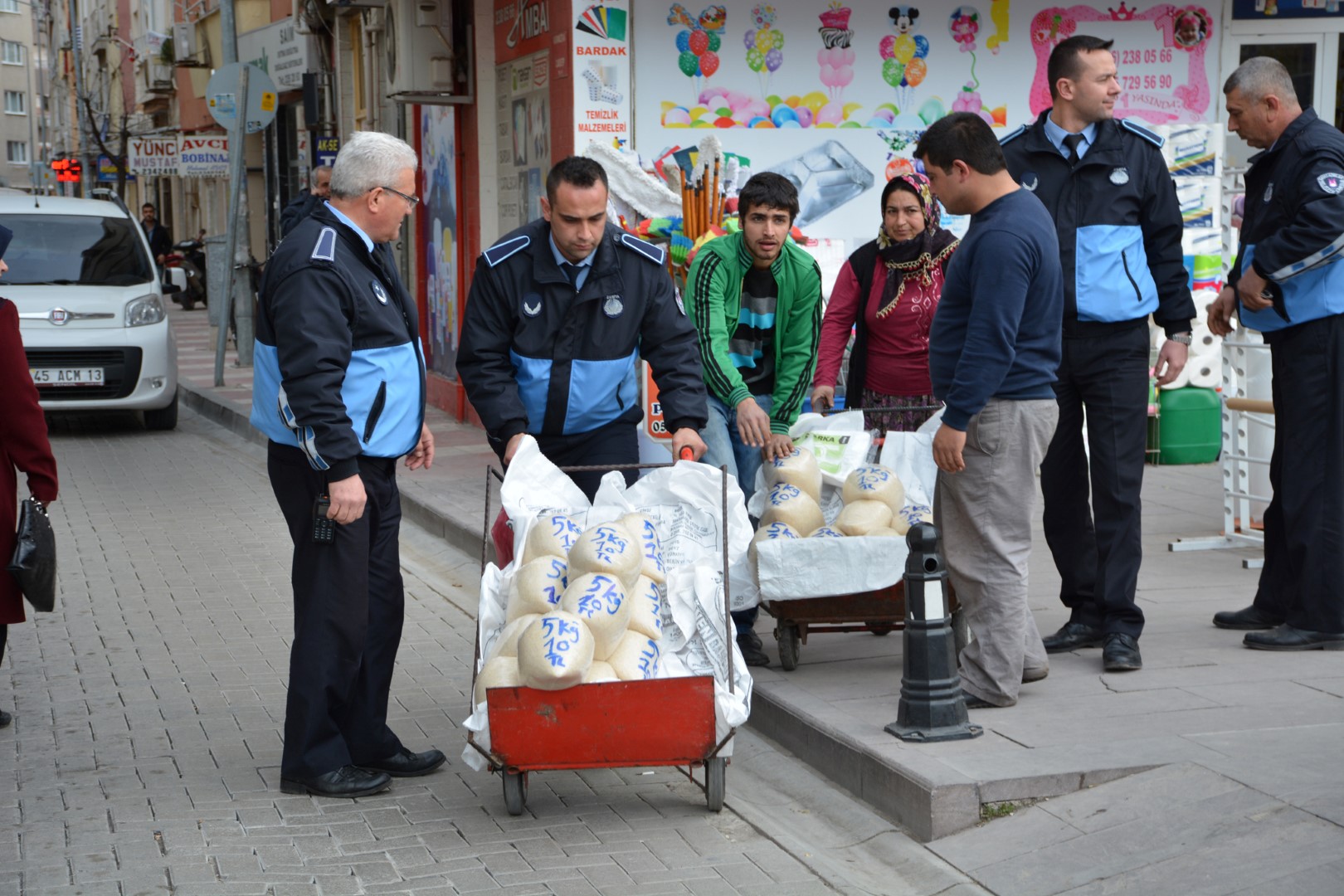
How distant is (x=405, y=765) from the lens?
17.0 ft

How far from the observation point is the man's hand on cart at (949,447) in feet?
16.4

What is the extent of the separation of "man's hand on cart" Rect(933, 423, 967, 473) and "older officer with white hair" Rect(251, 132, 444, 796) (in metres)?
1.64

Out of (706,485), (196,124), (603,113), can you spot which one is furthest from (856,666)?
(196,124)

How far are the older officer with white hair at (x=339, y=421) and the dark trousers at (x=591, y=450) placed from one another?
1.63 feet

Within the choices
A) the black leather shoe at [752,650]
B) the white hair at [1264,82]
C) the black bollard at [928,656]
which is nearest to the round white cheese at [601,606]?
the black bollard at [928,656]

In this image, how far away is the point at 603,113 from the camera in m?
10.6

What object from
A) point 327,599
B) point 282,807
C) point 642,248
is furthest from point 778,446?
point 282,807

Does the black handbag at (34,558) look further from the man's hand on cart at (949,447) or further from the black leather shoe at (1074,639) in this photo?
the black leather shoe at (1074,639)

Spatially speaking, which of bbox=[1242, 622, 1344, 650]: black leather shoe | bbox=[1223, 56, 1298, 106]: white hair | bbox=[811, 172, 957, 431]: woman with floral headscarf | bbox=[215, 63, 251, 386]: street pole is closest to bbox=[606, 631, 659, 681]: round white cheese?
bbox=[811, 172, 957, 431]: woman with floral headscarf

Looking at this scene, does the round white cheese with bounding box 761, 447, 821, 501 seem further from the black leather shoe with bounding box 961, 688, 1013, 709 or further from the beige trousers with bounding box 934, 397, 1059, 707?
the black leather shoe with bounding box 961, 688, 1013, 709

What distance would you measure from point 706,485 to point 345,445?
1.14m

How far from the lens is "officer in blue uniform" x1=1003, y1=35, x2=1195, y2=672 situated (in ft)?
18.8

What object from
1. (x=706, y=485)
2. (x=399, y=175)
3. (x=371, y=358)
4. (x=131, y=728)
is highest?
(x=399, y=175)

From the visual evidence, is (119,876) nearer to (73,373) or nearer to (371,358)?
(371,358)
